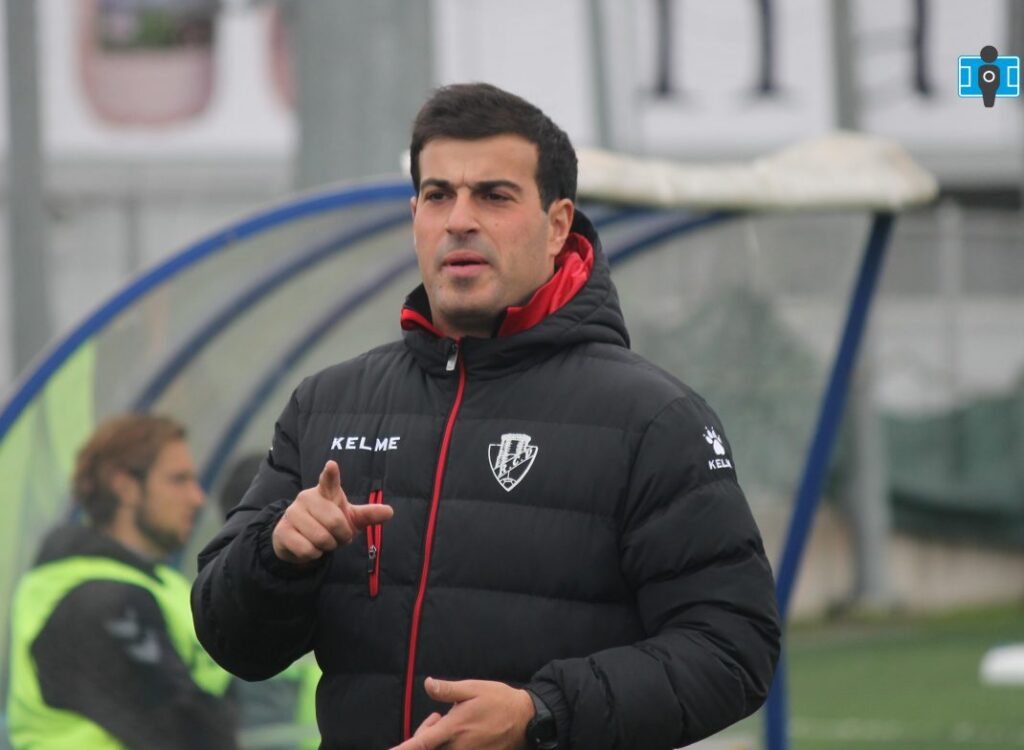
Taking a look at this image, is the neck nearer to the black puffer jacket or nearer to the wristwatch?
the black puffer jacket

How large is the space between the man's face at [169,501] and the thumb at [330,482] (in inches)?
95.2

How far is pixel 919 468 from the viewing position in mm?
16156

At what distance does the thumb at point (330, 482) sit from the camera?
2.54m

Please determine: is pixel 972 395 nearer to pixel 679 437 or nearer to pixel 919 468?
pixel 919 468

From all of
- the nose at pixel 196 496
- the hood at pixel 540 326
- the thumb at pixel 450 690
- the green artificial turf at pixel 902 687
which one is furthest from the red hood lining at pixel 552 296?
the green artificial turf at pixel 902 687

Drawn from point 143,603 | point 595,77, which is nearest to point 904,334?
point 595,77

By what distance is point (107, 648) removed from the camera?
4652mm

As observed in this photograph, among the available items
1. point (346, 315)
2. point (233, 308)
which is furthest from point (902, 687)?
point (233, 308)

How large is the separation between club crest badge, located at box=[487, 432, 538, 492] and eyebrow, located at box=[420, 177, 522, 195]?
338 mm

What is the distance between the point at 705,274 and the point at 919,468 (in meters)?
4.65

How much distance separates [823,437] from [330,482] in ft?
11.3

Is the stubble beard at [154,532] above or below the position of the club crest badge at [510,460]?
below

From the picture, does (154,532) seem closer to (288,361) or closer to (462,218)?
(288,361)

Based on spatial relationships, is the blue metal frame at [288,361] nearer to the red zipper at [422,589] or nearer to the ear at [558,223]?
the ear at [558,223]
